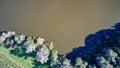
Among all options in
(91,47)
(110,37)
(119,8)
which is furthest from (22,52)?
(119,8)

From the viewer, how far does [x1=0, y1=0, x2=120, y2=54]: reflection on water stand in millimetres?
8750

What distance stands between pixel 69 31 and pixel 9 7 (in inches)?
79.9

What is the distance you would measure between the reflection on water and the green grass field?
32.2 inches

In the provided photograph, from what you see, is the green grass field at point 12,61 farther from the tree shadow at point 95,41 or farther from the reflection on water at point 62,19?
the tree shadow at point 95,41

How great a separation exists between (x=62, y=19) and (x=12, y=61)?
1885 millimetres

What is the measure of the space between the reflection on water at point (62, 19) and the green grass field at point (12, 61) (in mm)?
819

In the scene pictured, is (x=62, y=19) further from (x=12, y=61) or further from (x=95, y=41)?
(x=12, y=61)

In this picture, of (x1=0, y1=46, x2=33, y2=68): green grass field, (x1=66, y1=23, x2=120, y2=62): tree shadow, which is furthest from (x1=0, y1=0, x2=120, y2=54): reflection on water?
(x1=0, y1=46, x2=33, y2=68): green grass field

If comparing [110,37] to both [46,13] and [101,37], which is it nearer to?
[101,37]

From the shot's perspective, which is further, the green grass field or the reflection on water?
the reflection on water

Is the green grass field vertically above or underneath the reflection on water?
underneath

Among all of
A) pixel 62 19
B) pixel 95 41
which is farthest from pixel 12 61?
pixel 95 41

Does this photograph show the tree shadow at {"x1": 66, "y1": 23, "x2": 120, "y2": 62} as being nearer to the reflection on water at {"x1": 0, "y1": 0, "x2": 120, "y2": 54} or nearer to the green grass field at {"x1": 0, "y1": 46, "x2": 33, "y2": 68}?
the reflection on water at {"x1": 0, "y1": 0, "x2": 120, "y2": 54}

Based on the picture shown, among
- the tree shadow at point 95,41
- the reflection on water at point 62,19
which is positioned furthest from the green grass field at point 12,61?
the tree shadow at point 95,41
